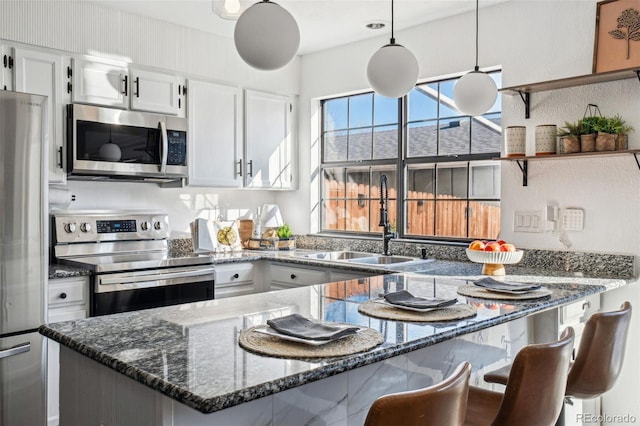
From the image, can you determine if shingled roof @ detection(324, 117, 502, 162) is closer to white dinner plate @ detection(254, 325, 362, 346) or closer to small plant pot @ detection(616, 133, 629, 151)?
small plant pot @ detection(616, 133, 629, 151)

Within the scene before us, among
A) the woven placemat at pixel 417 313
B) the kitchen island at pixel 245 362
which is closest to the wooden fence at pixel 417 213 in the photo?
the kitchen island at pixel 245 362

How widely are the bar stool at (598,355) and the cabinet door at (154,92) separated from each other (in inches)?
107

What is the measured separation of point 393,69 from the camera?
2.19m

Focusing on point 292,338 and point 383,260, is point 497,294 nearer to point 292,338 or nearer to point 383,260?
point 292,338

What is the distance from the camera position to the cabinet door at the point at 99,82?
3322 millimetres

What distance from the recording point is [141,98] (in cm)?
360

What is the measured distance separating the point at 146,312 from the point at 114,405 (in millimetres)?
508

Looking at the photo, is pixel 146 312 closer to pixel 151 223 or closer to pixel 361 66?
pixel 151 223

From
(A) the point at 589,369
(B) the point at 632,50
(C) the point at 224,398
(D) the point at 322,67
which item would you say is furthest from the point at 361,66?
(C) the point at 224,398

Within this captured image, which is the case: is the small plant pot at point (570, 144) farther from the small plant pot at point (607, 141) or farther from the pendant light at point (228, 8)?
the pendant light at point (228, 8)

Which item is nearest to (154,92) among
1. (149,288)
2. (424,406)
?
(149,288)

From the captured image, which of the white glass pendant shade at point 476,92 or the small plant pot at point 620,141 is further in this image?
the small plant pot at point 620,141

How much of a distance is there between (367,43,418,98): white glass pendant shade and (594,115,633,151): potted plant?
1.15 meters

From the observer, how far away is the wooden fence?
3.58 metres
